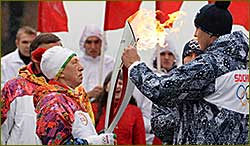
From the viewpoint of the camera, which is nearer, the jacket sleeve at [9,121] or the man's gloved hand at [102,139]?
the man's gloved hand at [102,139]

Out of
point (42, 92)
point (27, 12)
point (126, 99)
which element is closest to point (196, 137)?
point (126, 99)

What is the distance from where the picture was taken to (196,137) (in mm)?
3900

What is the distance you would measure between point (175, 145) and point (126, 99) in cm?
45

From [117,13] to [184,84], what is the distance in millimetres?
3329

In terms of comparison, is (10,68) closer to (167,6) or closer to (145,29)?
(167,6)

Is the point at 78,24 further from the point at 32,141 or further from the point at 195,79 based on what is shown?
the point at 195,79

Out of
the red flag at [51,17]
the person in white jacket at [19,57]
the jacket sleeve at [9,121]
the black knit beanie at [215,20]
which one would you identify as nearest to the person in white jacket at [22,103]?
the jacket sleeve at [9,121]

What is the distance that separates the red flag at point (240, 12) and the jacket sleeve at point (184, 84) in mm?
2714

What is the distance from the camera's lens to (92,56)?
7277 mm

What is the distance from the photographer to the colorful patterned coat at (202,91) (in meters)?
3.81

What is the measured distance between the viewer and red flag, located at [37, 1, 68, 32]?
7.47 m

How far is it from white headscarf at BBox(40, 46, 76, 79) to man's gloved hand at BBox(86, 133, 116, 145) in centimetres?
48

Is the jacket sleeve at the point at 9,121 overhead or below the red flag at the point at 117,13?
below

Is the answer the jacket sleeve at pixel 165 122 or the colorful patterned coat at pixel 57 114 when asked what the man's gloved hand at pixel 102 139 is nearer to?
the colorful patterned coat at pixel 57 114
